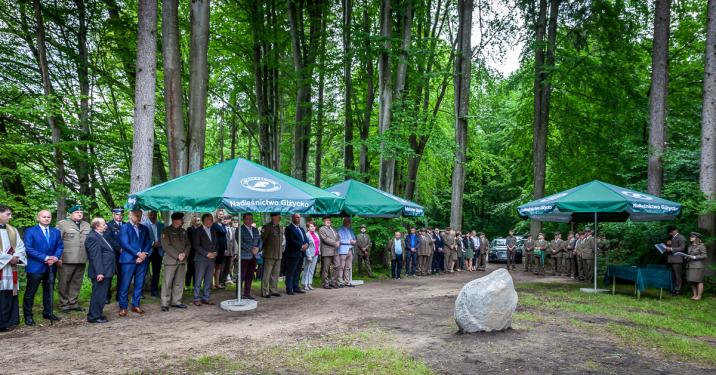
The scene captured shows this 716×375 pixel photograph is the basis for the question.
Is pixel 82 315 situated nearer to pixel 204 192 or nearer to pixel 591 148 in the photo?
pixel 204 192

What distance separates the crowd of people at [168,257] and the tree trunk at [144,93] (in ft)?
3.17

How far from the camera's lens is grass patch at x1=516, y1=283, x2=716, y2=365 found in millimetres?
6398

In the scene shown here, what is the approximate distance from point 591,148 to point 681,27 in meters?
5.92

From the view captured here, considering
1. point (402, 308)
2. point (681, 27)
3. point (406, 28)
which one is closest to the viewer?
point (402, 308)

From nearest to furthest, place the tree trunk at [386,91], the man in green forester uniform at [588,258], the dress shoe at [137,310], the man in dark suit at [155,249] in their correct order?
1. the dress shoe at [137,310]
2. the man in dark suit at [155,249]
3. the man in green forester uniform at [588,258]
4. the tree trunk at [386,91]

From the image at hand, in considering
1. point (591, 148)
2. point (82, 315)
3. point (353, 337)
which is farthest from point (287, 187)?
point (591, 148)

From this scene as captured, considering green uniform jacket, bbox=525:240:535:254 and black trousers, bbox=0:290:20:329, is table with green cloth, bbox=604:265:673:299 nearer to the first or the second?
green uniform jacket, bbox=525:240:535:254

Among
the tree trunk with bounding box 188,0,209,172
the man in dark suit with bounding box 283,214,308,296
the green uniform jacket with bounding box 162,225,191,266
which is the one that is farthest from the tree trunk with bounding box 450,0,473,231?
the green uniform jacket with bounding box 162,225,191,266

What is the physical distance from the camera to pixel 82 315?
8.09 m

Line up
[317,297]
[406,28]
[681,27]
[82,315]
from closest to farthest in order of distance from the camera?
1. [82,315]
2. [317,297]
3. [406,28]
4. [681,27]

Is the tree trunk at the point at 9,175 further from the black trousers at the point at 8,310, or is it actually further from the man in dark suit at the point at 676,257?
the man in dark suit at the point at 676,257

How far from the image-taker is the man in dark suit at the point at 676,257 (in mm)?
11633

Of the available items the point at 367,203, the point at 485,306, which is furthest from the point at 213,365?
the point at 367,203

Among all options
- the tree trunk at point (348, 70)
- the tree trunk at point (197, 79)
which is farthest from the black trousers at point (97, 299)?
the tree trunk at point (348, 70)
